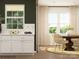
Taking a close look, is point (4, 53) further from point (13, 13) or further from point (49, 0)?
point (49, 0)

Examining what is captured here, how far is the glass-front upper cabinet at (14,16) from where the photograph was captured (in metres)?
10.2

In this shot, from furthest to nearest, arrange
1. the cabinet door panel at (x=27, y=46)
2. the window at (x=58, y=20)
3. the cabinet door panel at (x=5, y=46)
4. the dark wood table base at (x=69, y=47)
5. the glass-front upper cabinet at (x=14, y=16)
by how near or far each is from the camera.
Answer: the window at (x=58, y=20)
the dark wood table base at (x=69, y=47)
the glass-front upper cabinet at (x=14, y=16)
the cabinet door panel at (x=27, y=46)
the cabinet door panel at (x=5, y=46)

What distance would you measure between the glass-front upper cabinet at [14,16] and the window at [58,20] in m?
3.92

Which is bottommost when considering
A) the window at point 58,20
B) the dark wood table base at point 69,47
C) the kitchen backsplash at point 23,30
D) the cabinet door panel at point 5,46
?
the dark wood table base at point 69,47

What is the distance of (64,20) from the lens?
45.6ft

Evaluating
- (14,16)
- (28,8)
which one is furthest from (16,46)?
(28,8)

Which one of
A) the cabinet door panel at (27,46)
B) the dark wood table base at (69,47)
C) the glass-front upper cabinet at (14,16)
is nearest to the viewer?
the cabinet door panel at (27,46)

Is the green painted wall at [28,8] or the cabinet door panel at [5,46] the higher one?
the green painted wall at [28,8]

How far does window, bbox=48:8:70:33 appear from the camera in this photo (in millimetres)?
13820

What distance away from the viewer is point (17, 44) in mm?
9430

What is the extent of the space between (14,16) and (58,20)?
4391mm

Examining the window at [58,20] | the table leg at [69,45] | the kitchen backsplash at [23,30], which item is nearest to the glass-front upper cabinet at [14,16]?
the kitchen backsplash at [23,30]

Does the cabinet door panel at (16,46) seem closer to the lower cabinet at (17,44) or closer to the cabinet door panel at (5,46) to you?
the lower cabinet at (17,44)

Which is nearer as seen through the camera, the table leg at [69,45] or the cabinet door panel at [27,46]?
the cabinet door panel at [27,46]
